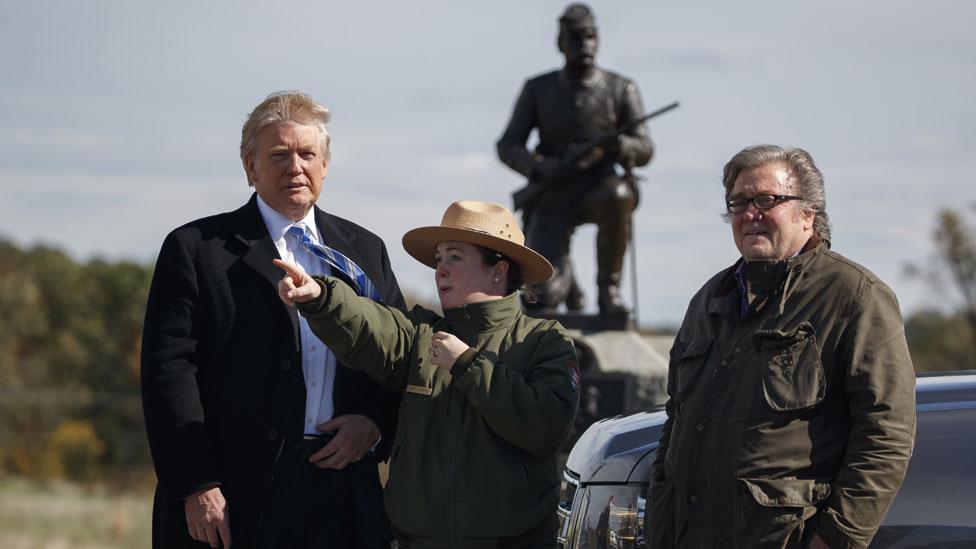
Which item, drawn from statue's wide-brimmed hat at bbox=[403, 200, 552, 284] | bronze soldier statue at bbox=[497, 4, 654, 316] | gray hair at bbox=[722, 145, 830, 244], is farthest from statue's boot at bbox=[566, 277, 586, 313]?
gray hair at bbox=[722, 145, 830, 244]

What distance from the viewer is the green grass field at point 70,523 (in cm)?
1437

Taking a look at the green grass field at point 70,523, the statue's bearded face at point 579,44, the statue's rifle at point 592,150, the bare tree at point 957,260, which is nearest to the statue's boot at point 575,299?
the statue's rifle at point 592,150

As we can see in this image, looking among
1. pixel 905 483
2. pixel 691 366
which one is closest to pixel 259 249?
pixel 691 366

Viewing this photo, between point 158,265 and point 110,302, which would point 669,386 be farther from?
point 110,302

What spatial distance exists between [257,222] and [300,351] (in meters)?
0.42

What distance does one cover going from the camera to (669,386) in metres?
3.88

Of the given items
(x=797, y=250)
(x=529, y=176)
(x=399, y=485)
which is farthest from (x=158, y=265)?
(x=529, y=176)

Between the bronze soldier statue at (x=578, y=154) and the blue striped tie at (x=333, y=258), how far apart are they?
498 centimetres

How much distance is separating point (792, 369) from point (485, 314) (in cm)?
96

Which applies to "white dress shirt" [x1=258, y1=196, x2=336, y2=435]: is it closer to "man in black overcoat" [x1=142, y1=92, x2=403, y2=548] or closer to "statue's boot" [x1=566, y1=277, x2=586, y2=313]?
"man in black overcoat" [x1=142, y1=92, x2=403, y2=548]

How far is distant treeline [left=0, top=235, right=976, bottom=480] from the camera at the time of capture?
4138cm

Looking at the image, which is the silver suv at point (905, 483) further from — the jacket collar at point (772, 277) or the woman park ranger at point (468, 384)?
the jacket collar at point (772, 277)

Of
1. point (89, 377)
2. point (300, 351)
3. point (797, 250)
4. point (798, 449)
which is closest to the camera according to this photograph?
point (798, 449)

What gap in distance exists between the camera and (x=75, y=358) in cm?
4650
